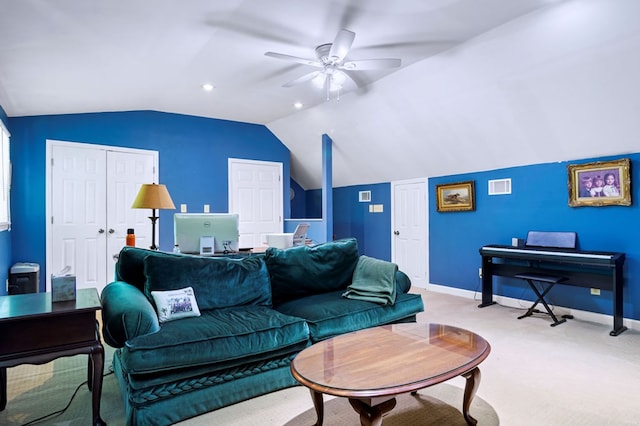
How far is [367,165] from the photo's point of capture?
21.4 ft

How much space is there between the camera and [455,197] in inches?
215

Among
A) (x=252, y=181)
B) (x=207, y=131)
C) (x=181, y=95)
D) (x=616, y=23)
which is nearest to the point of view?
(x=616, y=23)

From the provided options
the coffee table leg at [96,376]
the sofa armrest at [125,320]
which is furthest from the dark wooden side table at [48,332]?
the sofa armrest at [125,320]

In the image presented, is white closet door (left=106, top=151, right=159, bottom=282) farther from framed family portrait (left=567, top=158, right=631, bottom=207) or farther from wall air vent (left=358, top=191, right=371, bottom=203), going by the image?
framed family portrait (left=567, top=158, right=631, bottom=207)

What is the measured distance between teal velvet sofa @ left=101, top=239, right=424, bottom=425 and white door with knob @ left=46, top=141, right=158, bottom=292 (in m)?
2.89

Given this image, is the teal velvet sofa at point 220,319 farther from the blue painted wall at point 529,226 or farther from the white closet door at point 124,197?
the white closet door at point 124,197

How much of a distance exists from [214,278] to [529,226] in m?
3.85

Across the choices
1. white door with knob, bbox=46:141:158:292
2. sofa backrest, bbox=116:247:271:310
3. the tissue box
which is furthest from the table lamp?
white door with knob, bbox=46:141:158:292

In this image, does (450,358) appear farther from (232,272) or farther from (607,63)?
(607,63)

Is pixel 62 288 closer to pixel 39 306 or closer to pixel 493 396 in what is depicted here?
pixel 39 306

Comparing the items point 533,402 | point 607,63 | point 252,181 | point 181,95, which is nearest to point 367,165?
point 252,181

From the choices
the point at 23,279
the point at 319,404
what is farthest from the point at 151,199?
the point at 319,404

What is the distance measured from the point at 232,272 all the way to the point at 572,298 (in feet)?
12.5

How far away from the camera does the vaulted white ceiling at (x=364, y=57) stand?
8.98ft
